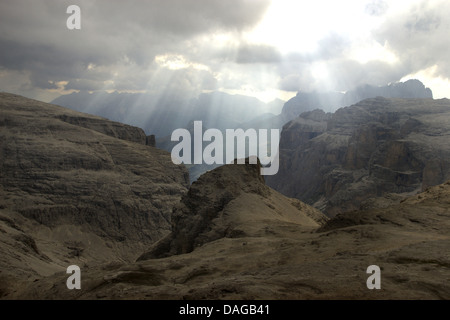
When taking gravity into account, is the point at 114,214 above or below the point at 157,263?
above

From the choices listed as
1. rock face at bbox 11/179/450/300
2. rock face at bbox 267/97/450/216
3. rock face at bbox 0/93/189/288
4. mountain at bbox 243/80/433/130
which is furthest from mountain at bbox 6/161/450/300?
mountain at bbox 243/80/433/130

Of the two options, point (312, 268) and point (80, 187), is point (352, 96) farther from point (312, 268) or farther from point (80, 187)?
point (312, 268)

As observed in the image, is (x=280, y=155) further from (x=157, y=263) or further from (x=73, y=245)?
(x=157, y=263)

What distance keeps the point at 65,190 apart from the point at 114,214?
587 centimetres

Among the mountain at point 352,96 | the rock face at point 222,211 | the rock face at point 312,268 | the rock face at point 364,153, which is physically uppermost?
the mountain at point 352,96

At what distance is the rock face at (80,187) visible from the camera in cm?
3950

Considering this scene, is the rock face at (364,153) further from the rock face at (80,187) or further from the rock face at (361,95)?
the rock face at (361,95)

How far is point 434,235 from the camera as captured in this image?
36.7ft

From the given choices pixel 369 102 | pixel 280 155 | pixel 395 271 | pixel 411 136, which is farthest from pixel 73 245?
pixel 369 102

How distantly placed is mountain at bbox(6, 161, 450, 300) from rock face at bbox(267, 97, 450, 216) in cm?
5504

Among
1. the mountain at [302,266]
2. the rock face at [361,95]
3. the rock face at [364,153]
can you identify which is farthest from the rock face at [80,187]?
the rock face at [361,95]

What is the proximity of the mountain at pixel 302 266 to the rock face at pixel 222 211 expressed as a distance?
37cm
